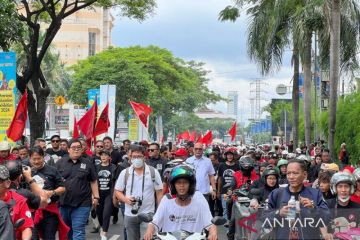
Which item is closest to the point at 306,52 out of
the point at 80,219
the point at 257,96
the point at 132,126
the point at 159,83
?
the point at 132,126

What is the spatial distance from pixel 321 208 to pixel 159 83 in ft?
162

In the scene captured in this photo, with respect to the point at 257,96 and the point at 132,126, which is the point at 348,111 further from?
the point at 257,96

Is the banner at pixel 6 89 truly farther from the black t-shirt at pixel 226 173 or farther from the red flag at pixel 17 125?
the black t-shirt at pixel 226 173

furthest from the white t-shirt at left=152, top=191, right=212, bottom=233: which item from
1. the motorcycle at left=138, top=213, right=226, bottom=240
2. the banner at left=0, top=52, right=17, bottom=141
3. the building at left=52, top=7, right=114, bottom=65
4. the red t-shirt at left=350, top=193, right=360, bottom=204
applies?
the building at left=52, top=7, right=114, bottom=65

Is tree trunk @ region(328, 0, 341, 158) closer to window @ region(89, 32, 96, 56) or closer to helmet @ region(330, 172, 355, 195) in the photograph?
helmet @ region(330, 172, 355, 195)

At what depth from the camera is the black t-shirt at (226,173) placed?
1423 cm

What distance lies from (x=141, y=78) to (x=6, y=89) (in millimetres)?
29587

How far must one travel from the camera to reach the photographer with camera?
30.9ft

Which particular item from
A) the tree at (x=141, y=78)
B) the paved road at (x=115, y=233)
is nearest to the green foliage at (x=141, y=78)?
the tree at (x=141, y=78)

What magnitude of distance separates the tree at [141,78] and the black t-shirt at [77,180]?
34.7 meters

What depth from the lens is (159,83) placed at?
2178 inches

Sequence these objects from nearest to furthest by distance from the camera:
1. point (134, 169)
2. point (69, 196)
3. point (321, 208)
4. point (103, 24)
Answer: point (321, 208)
point (134, 169)
point (69, 196)
point (103, 24)

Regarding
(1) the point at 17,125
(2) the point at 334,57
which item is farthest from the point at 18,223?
(2) the point at 334,57

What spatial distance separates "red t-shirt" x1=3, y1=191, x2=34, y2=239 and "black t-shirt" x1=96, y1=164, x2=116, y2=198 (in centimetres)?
701
